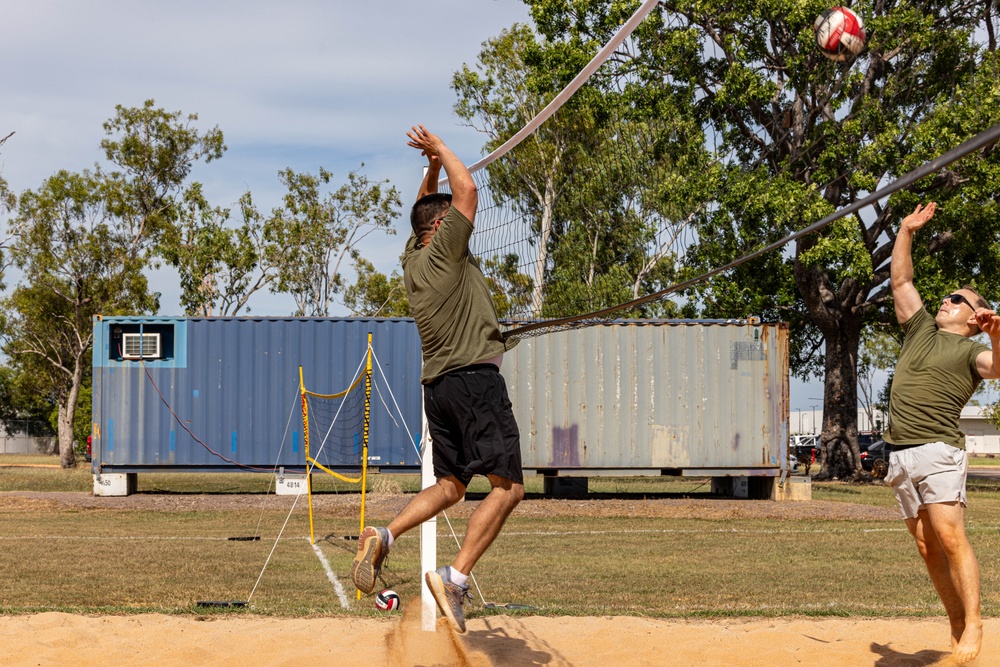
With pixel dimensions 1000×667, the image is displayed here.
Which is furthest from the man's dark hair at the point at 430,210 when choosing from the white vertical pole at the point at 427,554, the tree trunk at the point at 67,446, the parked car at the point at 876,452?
the parked car at the point at 876,452

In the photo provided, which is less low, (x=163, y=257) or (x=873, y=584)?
(x=163, y=257)

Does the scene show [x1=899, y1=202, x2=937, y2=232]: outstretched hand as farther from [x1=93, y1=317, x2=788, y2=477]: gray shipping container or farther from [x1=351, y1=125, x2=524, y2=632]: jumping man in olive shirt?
[x1=93, y1=317, x2=788, y2=477]: gray shipping container

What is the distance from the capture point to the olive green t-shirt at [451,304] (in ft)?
15.1

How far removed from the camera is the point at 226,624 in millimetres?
6387

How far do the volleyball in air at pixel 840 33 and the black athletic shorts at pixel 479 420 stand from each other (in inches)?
256

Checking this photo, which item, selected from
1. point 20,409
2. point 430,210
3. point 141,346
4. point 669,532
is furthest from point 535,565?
point 20,409

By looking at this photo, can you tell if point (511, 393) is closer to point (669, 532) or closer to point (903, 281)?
point (669, 532)

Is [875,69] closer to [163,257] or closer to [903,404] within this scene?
[903,404]

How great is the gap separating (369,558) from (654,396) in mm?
14313

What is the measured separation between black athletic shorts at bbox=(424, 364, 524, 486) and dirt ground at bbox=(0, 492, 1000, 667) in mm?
1027

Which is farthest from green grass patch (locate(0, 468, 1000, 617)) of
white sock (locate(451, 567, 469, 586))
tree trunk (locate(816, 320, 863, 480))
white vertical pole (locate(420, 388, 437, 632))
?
tree trunk (locate(816, 320, 863, 480))

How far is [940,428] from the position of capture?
5.13 meters

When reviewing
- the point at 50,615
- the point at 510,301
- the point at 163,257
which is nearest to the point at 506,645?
the point at 50,615

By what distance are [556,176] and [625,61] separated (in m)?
7.83
